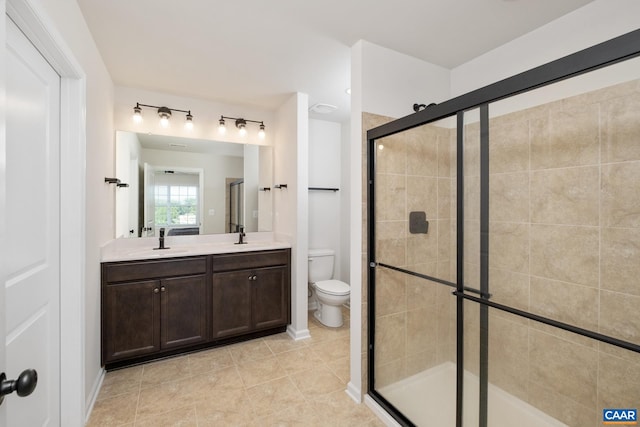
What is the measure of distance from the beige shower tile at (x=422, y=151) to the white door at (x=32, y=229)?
1881mm

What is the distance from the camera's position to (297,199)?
2820mm

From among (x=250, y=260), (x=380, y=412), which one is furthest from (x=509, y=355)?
(x=250, y=260)

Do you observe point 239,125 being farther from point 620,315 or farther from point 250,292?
point 620,315

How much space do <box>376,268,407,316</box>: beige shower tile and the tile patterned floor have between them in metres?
0.67

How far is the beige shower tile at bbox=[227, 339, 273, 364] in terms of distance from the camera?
8.09 feet

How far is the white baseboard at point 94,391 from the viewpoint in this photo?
A: 1.74 metres

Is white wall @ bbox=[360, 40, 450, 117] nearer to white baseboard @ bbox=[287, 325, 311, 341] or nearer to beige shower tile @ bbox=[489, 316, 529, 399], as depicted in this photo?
beige shower tile @ bbox=[489, 316, 529, 399]

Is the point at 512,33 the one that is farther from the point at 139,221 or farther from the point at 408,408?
the point at 139,221

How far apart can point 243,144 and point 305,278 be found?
1665mm

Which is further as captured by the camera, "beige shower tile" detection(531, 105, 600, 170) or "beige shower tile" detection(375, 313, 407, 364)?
"beige shower tile" detection(375, 313, 407, 364)

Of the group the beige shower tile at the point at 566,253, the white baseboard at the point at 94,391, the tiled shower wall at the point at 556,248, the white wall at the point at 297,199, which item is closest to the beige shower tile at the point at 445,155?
the tiled shower wall at the point at 556,248

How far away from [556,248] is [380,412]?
1.42m

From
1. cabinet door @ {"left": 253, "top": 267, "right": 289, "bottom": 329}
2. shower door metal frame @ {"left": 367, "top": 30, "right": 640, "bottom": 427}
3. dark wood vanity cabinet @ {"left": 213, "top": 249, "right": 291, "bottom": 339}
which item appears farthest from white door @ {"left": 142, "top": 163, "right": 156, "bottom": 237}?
shower door metal frame @ {"left": 367, "top": 30, "right": 640, "bottom": 427}

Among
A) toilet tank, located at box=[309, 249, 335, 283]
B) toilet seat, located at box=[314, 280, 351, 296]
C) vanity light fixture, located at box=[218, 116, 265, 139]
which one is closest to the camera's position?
toilet seat, located at box=[314, 280, 351, 296]
